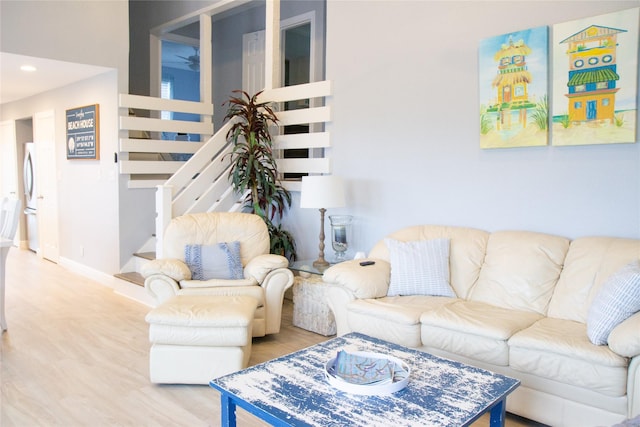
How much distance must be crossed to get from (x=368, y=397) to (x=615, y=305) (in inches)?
51.4

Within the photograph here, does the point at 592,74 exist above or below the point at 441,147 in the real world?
above

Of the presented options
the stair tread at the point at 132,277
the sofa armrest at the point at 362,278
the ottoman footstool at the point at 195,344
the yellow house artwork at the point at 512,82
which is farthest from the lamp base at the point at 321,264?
the stair tread at the point at 132,277

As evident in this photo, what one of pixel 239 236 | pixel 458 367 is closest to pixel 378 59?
pixel 239 236

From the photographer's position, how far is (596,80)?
291 cm

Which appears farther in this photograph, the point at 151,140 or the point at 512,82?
the point at 151,140

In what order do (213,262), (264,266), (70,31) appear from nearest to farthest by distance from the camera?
(264,266)
(213,262)
(70,31)

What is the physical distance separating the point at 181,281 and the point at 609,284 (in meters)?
2.69

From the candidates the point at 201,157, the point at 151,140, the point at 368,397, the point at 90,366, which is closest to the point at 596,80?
the point at 368,397

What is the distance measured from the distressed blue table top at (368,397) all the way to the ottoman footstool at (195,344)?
74cm

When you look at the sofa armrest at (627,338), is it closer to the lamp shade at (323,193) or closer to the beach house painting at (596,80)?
the beach house painting at (596,80)

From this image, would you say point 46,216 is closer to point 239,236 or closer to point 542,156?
point 239,236

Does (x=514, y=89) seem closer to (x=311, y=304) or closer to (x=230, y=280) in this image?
(x=311, y=304)

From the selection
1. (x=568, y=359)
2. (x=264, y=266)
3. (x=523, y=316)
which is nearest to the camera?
(x=568, y=359)

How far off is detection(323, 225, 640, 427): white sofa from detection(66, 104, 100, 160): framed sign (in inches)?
140
